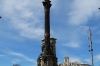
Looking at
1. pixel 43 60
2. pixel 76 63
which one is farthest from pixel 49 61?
pixel 76 63

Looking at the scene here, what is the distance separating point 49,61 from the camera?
76812 mm

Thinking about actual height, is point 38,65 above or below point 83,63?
below

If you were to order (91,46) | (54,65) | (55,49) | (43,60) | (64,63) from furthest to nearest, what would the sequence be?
(64,63) < (55,49) < (54,65) < (43,60) < (91,46)

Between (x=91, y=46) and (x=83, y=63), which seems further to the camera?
(x=83, y=63)

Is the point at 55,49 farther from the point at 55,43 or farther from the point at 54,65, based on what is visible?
the point at 54,65

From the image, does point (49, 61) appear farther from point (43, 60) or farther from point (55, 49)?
point (55, 49)

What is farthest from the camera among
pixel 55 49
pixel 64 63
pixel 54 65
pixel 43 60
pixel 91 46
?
pixel 64 63

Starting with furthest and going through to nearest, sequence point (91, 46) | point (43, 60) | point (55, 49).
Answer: point (55, 49) < point (43, 60) < point (91, 46)

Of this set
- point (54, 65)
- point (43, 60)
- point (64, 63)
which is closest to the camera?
point (43, 60)

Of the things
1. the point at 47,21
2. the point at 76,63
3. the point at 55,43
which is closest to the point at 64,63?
the point at 76,63

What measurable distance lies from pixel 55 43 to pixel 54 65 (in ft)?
106

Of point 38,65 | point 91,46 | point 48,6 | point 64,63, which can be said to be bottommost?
point 91,46

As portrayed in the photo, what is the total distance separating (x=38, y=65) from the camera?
83.6m

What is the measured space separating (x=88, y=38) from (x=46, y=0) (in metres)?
46.8
